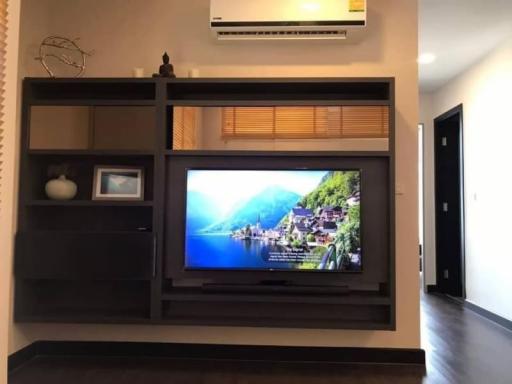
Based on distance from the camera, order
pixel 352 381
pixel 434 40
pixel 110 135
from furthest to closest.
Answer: pixel 434 40
pixel 110 135
pixel 352 381

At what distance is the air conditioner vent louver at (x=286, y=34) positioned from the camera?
290 centimetres

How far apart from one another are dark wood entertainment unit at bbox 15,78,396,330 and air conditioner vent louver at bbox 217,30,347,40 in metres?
0.37

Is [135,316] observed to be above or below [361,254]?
below

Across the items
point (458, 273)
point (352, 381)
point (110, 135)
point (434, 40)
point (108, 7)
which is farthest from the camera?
point (458, 273)

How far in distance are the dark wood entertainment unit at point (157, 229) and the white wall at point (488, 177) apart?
1927 mm

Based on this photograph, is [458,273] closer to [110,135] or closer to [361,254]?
[361,254]

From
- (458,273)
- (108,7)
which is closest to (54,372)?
(108,7)

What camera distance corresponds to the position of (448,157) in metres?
5.62

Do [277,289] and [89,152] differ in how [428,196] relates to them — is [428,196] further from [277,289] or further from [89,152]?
[89,152]

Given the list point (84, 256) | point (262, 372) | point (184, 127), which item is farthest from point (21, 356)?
point (184, 127)

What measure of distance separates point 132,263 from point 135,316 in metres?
0.36

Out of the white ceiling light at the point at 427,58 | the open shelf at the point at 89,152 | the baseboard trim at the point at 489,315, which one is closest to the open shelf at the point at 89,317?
the open shelf at the point at 89,152

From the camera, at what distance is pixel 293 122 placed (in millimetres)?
2873

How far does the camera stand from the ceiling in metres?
3.33
